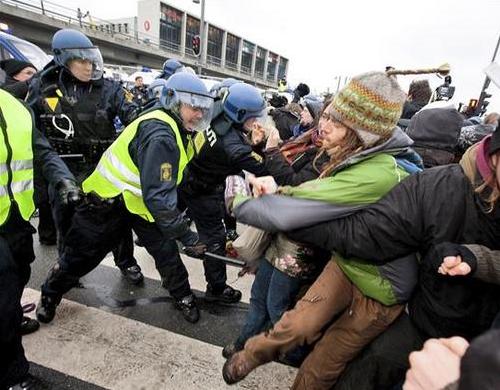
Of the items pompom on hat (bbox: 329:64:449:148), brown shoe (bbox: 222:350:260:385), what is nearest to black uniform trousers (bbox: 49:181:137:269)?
brown shoe (bbox: 222:350:260:385)

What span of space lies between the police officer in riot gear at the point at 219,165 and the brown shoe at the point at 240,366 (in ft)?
3.79

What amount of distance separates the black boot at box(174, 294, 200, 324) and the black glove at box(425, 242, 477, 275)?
2119 millimetres

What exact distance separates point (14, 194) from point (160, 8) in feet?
203

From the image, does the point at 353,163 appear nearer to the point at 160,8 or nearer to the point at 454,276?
the point at 454,276

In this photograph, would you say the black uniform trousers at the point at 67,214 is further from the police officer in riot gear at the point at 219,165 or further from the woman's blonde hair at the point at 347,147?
the woman's blonde hair at the point at 347,147

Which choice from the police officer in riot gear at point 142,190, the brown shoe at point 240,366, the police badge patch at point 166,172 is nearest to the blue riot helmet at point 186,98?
the police officer in riot gear at point 142,190

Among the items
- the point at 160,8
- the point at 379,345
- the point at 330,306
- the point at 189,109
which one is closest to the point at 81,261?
the point at 189,109

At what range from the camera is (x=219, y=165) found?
280 cm

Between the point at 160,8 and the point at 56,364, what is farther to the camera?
the point at 160,8

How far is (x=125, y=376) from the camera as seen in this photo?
219 cm

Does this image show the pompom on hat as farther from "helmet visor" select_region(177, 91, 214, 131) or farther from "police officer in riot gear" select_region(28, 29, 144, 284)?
"police officer in riot gear" select_region(28, 29, 144, 284)

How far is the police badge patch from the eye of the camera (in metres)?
2.25

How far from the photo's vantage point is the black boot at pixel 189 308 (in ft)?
9.16

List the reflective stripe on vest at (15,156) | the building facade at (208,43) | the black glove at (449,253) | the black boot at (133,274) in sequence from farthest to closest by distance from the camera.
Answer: the building facade at (208,43) < the black boot at (133,274) < the reflective stripe on vest at (15,156) < the black glove at (449,253)
